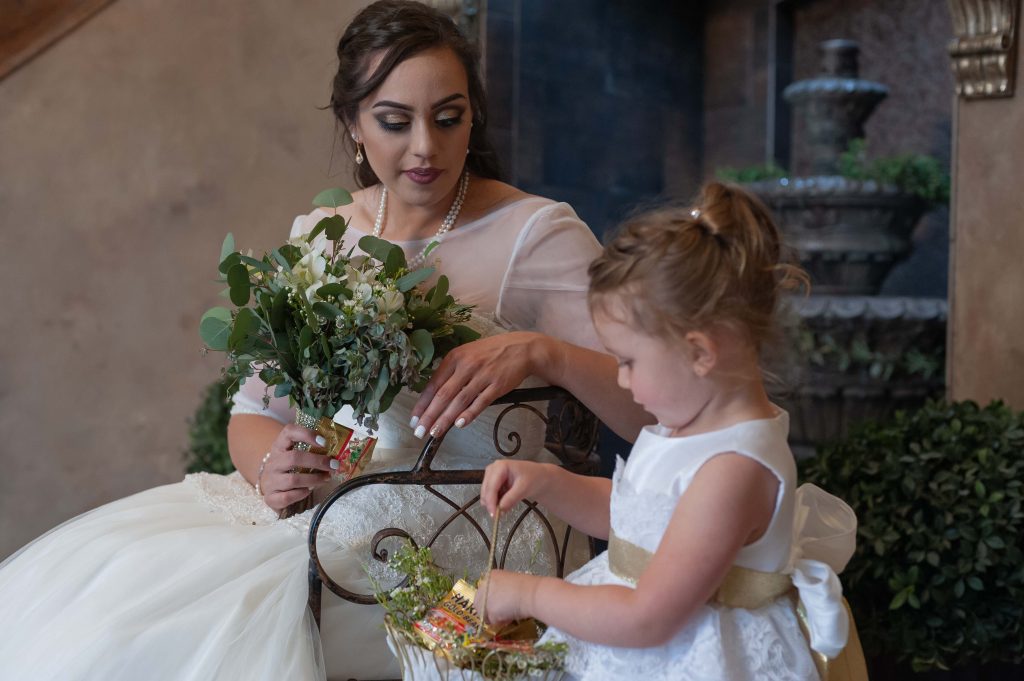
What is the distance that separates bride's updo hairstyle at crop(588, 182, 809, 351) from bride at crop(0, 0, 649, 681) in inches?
21.3

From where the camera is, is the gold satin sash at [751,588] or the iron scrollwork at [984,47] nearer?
the gold satin sash at [751,588]

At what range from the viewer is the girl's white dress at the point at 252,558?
69.7 inches

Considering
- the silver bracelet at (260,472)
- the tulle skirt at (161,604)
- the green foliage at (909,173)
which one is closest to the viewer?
the tulle skirt at (161,604)

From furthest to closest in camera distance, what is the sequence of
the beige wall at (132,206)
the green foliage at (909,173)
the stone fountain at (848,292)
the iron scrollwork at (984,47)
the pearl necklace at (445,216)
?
the green foliage at (909,173), the stone fountain at (848,292), the beige wall at (132,206), the iron scrollwork at (984,47), the pearl necklace at (445,216)

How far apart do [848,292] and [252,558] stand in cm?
431

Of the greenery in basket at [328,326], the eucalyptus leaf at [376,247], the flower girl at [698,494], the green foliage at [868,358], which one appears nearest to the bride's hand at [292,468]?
the greenery in basket at [328,326]

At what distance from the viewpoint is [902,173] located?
18.6 ft

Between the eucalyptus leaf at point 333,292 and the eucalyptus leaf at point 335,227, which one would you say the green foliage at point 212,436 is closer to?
the eucalyptus leaf at point 335,227

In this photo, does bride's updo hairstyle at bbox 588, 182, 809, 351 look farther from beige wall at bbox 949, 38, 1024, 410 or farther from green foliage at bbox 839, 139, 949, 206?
green foliage at bbox 839, 139, 949, 206

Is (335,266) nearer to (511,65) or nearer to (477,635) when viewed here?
(477,635)

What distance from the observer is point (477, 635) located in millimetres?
1426

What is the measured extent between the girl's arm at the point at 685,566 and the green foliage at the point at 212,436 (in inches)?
110

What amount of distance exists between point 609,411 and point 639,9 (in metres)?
4.83

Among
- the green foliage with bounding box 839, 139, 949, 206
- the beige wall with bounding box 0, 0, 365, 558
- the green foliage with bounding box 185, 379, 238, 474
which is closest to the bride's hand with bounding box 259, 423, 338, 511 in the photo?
the green foliage with bounding box 185, 379, 238, 474
